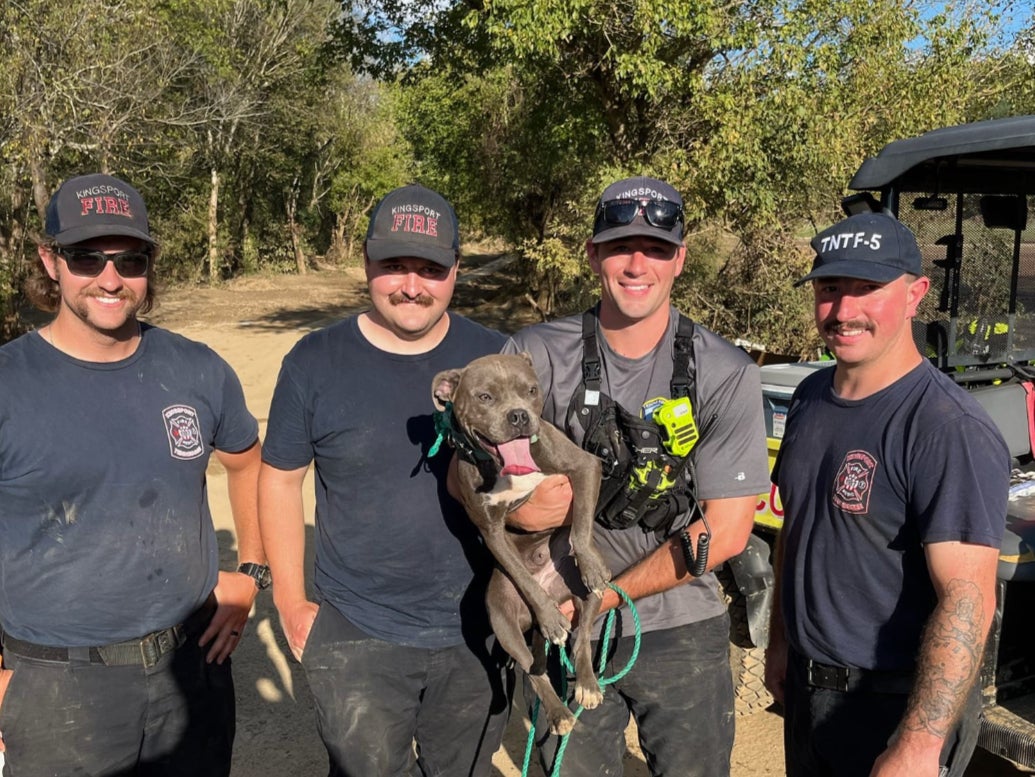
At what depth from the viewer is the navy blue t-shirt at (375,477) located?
302 cm

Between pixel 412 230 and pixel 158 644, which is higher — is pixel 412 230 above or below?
above

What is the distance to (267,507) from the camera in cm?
314

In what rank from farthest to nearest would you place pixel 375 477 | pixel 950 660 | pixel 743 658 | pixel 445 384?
pixel 743 658 → pixel 375 477 → pixel 445 384 → pixel 950 660

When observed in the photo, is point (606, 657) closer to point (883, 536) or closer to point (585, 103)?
point (883, 536)

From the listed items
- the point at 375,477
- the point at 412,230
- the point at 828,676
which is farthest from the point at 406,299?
the point at 828,676

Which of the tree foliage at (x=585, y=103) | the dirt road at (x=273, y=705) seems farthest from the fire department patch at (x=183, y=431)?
the tree foliage at (x=585, y=103)

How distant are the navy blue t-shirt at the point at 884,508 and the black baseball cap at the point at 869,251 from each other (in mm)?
319

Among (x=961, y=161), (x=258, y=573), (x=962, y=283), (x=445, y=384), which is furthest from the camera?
(x=962, y=283)

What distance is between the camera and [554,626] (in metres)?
2.89

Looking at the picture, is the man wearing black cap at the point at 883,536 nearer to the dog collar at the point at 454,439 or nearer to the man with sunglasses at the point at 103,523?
the dog collar at the point at 454,439

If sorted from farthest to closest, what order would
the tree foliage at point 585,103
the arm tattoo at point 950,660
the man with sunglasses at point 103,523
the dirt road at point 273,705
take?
the tree foliage at point 585,103 < the dirt road at point 273,705 < the man with sunglasses at point 103,523 < the arm tattoo at point 950,660

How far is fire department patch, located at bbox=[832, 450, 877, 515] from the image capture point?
8.52 feet

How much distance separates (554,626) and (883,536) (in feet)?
3.52

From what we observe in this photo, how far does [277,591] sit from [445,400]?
98 centimetres
